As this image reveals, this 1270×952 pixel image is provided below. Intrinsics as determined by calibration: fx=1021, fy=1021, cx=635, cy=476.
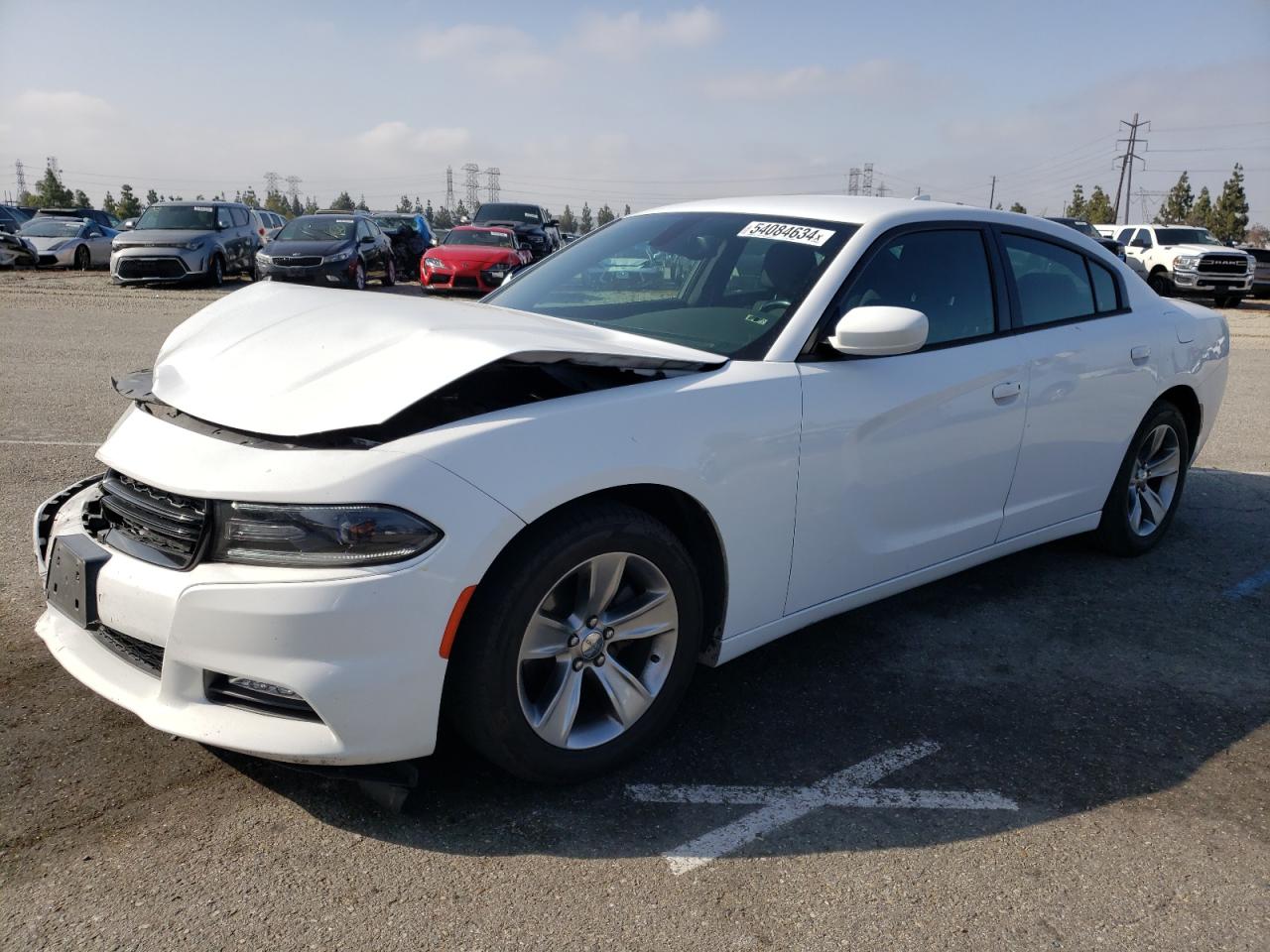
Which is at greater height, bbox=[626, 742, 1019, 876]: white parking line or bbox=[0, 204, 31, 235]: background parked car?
bbox=[0, 204, 31, 235]: background parked car

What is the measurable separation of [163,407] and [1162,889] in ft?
9.75

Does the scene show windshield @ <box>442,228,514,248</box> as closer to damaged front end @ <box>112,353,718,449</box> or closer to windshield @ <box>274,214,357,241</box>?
windshield @ <box>274,214,357,241</box>

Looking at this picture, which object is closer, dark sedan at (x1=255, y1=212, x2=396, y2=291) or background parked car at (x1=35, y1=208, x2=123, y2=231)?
dark sedan at (x1=255, y1=212, x2=396, y2=291)

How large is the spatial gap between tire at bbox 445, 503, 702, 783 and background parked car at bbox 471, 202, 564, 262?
79.0ft

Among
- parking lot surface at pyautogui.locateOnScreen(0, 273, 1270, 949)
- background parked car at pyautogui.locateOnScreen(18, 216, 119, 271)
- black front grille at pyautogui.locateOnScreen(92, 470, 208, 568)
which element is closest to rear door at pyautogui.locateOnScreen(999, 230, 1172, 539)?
parking lot surface at pyautogui.locateOnScreen(0, 273, 1270, 949)

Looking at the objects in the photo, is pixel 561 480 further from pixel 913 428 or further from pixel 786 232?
pixel 786 232

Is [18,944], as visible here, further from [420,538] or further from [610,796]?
[610,796]

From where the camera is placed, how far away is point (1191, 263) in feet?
79.0

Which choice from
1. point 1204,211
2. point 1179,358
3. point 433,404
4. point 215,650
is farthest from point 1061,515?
point 1204,211

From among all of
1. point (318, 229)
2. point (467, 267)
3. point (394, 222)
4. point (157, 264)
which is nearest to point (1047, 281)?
point (467, 267)

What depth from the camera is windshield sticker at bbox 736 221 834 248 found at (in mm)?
3648

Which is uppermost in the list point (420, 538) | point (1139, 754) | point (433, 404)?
point (433, 404)

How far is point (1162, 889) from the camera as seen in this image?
2529 millimetres

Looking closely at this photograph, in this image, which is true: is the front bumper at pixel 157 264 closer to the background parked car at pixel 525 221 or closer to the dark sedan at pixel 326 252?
the dark sedan at pixel 326 252
